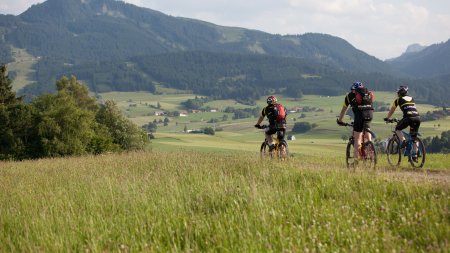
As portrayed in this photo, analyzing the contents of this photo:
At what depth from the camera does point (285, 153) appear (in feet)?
49.7

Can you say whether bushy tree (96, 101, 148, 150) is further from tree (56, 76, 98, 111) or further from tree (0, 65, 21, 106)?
tree (0, 65, 21, 106)

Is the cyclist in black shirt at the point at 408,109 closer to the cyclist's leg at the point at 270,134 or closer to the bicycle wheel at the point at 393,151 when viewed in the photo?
the bicycle wheel at the point at 393,151

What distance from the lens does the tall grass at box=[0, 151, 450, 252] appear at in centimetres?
511

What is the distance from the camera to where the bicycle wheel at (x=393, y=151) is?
14.8 metres

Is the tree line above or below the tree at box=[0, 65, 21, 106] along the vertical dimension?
below

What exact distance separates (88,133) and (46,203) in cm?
4379

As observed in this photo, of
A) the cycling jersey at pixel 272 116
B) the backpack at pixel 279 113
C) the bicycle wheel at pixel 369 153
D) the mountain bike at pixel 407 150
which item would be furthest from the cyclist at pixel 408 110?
the cycling jersey at pixel 272 116

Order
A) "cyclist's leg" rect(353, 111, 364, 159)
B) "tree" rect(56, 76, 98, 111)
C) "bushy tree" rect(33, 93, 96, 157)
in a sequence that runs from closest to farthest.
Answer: "cyclist's leg" rect(353, 111, 364, 159) → "bushy tree" rect(33, 93, 96, 157) → "tree" rect(56, 76, 98, 111)

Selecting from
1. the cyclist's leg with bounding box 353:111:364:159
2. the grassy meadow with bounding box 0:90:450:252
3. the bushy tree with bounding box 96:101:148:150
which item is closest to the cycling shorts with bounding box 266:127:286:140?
the cyclist's leg with bounding box 353:111:364:159

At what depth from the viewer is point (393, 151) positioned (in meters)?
15.0

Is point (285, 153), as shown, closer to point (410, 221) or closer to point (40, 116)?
point (410, 221)

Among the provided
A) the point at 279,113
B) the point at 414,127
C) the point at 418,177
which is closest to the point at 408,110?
the point at 414,127

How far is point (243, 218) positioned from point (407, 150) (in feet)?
32.9

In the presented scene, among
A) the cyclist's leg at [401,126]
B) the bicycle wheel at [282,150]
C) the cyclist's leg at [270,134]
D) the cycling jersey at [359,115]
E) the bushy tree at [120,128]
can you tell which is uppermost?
the cycling jersey at [359,115]
